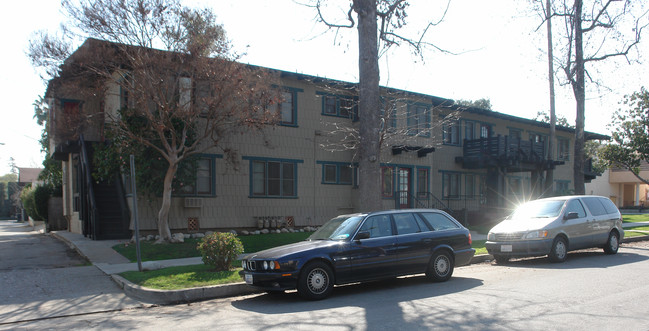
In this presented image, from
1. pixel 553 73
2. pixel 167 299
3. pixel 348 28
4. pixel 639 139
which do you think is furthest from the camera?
pixel 639 139

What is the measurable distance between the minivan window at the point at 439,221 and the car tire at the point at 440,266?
→ 529 mm

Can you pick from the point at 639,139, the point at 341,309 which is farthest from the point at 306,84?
the point at 639,139

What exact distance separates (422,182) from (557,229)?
11.9m

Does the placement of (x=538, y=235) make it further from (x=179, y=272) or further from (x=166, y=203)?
(x=166, y=203)

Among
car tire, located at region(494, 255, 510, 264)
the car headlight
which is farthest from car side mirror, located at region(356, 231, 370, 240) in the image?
car tire, located at region(494, 255, 510, 264)

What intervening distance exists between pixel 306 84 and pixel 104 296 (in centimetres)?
1305

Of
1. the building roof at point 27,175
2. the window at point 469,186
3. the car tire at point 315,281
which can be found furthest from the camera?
the building roof at point 27,175

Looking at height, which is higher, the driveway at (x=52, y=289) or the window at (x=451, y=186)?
the window at (x=451, y=186)

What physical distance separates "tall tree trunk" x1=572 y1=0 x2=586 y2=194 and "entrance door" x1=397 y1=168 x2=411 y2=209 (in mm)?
7171

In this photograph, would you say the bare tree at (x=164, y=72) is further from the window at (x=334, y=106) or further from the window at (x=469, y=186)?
the window at (x=469, y=186)

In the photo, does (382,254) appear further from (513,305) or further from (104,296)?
(104,296)

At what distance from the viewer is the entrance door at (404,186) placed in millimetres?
23520

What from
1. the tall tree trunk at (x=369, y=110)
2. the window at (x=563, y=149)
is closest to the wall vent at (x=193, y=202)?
the tall tree trunk at (x=369, y=110)

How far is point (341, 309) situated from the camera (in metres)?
7.69
